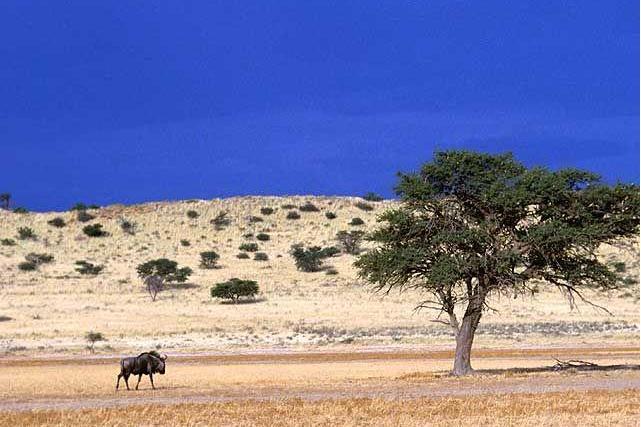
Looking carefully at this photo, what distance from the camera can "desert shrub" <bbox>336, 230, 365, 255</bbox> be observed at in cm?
11050

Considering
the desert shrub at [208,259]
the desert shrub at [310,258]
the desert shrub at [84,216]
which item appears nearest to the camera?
the desert shrub at [310,258]

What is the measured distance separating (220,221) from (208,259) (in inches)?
1054

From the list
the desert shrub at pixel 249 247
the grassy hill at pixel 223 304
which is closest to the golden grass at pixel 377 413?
the grassy hill at pixel 223 304

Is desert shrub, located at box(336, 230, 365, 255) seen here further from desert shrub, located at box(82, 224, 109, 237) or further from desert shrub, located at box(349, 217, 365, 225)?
desert shrub, located at box(82, 224, 109, 237)

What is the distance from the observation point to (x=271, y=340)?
2581 inches

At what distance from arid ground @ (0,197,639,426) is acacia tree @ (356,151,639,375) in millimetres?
3667

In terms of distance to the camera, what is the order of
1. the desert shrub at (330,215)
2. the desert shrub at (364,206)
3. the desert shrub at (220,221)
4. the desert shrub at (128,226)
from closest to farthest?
the desert shrub at (128,226) → the desert shrub at (220,221) → the desert shrub at (330,215) → the desert shrub at (364,206)

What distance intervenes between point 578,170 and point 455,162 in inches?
180

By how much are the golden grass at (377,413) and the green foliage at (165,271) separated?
68.3 m

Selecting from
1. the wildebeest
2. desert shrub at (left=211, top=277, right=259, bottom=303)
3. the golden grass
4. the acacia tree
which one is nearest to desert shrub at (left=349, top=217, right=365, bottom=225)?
desert shrub at (left=211, top=277, right=259, bottom=303)

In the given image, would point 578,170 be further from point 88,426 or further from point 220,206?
point 220,206

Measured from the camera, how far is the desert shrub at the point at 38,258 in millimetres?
106750

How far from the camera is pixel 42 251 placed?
114625 mm

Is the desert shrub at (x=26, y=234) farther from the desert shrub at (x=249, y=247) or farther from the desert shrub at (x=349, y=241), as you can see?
the desert shrub at (x=349, y=241)
